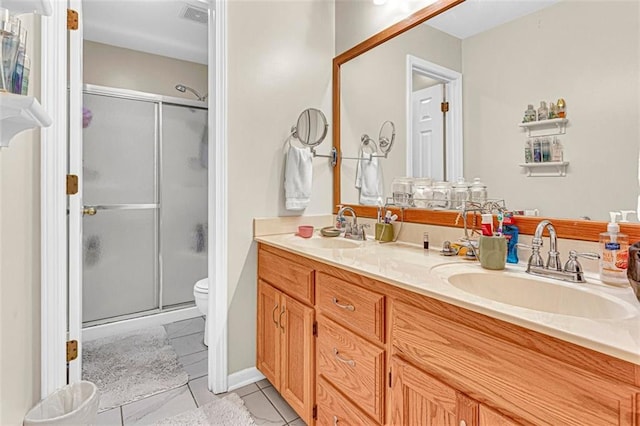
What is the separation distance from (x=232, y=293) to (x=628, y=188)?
176 cm

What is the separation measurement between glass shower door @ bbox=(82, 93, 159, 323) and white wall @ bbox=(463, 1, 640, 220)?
8.36ft

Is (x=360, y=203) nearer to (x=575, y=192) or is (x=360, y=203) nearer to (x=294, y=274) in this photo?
(x=294, y=274)

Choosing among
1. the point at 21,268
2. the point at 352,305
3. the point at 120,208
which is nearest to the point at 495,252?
the point at 352,305

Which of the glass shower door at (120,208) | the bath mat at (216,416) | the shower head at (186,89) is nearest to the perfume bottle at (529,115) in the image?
the bath mat at (216,416)

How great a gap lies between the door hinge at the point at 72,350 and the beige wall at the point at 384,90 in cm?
162

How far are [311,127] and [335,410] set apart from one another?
60.9 inches

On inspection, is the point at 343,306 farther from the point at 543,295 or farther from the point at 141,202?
the point at 141,202

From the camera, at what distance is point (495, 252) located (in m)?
1.14

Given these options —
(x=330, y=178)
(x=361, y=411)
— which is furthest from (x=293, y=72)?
(x=361, y=411)

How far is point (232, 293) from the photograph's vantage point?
187 centimetres

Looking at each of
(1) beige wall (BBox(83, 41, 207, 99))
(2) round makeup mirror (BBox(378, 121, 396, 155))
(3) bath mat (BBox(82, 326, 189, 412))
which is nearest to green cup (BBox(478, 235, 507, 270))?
(2) round makeup mirror (BBox(378, 121, 396, 155))

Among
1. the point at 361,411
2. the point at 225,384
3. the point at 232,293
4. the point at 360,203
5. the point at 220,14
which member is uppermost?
the point at 220,14

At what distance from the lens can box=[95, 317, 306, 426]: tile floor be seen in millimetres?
1576

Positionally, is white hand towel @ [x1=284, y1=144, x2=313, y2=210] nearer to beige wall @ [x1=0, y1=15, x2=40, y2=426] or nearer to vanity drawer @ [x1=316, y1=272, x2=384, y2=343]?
vanity drawer @ [x1=316, y1=272, x2=384, y2=343]
